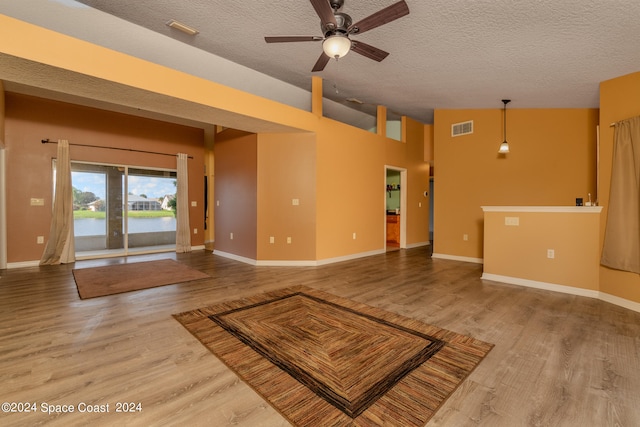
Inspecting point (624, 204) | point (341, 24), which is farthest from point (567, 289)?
point (341, 24)

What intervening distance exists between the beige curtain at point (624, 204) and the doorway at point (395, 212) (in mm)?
4113

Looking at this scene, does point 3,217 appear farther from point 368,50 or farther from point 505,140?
point 505,140

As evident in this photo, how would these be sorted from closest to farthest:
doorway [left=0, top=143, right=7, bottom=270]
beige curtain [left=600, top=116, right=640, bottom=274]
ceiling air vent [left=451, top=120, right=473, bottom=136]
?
beige curtain [left=600, top=116, right=640, bottom=274] → doorway [left=0, top=143, right=7, bottom=270] → ceiling air vent [left=451, top=120, right=473, bottom=136]

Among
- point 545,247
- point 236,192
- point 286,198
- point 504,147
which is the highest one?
point 504,147

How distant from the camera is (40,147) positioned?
566 cm

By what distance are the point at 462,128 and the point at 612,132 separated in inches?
109

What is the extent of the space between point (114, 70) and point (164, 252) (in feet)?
16.8

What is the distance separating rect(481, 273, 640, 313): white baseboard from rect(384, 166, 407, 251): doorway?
9.82 ft

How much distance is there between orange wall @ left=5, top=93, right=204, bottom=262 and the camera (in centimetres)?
539

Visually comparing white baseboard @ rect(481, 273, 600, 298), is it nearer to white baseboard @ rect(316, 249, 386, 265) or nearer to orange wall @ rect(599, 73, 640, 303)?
orange wall @ rect(599, 73, 640, 303)

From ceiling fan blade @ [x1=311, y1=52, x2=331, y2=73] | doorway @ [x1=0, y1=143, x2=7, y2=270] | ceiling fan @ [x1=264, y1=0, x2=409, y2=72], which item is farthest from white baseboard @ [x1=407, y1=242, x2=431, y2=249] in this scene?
doorway @ [x1=0, y1=143, x2=7, y2=270]

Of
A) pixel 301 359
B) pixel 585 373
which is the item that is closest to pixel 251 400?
pixel 301 359

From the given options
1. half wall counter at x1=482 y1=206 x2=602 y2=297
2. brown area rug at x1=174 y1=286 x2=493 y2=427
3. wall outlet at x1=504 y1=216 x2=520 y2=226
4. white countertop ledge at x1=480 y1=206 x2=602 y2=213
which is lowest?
brown area rug at x1=174 y1=286 x2=493 y2=427

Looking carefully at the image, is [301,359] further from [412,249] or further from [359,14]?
[412,249]
